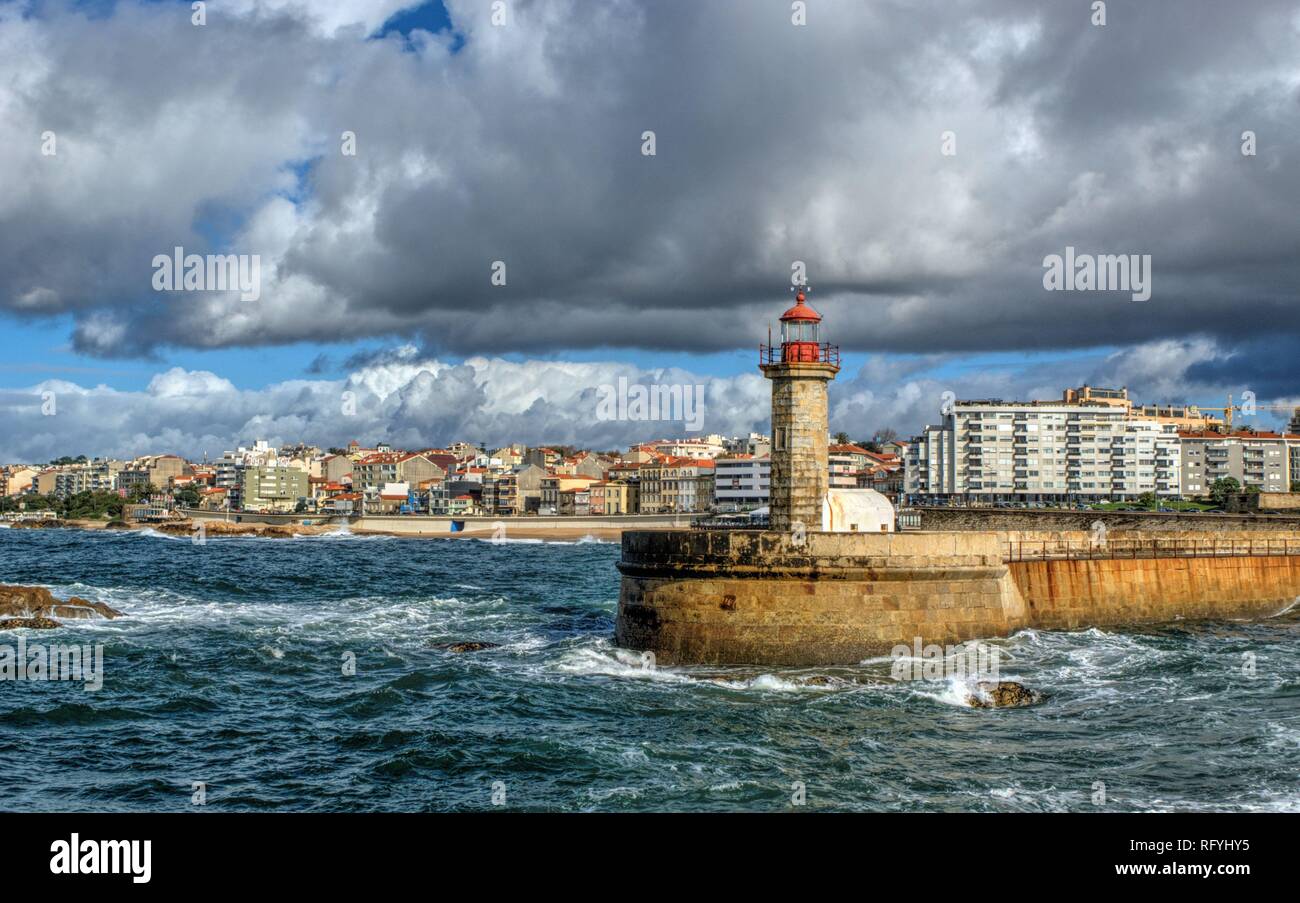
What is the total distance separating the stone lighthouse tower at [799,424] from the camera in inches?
1075

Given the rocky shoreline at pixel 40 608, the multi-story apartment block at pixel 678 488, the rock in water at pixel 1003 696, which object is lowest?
the rock in water at pixel 1003 696

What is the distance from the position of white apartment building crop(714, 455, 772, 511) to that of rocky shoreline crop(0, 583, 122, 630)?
107 meters

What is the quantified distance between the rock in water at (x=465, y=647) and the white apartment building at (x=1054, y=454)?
12489cm

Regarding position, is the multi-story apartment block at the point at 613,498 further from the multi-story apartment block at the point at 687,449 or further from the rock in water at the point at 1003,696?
the rock in water at the point at 1003,696

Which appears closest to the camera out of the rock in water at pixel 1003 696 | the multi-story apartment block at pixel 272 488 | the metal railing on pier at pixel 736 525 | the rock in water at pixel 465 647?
the rock in water at pixel 1003 696

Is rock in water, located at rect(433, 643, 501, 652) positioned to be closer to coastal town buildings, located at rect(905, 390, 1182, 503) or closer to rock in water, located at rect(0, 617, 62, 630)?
rock in water, located at rect(0, 617, 62, 630)

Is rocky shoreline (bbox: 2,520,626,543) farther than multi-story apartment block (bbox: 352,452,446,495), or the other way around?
multi-story apartment block (bbox: 352,452,446,495)

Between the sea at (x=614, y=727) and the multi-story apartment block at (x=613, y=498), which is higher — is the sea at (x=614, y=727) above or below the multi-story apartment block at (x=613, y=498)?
below

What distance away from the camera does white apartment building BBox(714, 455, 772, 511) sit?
142 metres

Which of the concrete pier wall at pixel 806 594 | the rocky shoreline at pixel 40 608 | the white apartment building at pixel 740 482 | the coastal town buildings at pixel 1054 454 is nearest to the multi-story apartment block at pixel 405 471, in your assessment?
the white apartment building at pixel 740 482

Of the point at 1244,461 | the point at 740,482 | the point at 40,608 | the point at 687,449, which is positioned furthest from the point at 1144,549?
the point at 687,449

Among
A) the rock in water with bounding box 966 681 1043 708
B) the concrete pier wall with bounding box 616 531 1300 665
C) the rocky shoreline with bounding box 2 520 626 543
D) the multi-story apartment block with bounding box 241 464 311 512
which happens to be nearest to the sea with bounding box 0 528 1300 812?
the rock in water with bounding box 966 681 1043 708
